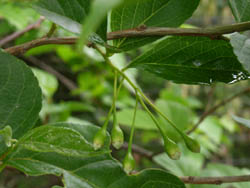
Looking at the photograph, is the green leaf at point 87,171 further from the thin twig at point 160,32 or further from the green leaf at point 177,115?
the green leaf at point 177,115

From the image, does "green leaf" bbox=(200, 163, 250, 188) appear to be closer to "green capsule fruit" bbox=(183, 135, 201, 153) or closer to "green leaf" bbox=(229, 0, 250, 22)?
"green capsule fruit" bbox=(183, 135, 201, 153)

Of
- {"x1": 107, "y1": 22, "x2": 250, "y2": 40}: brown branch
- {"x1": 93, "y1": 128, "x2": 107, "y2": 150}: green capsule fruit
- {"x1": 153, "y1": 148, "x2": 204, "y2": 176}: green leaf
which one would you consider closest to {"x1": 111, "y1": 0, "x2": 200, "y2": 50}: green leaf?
{"x1": 107, "y1": 22, "x2": 250, "y2": 40}: brown branch

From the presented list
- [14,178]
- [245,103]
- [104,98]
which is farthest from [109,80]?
[245,103]

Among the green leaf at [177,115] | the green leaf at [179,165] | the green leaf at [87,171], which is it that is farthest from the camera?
the green leaf at [177,115]

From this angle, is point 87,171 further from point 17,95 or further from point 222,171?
point 222,171

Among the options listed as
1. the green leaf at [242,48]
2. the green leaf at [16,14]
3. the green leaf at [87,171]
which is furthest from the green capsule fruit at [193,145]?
the green leaf at [16,14]
